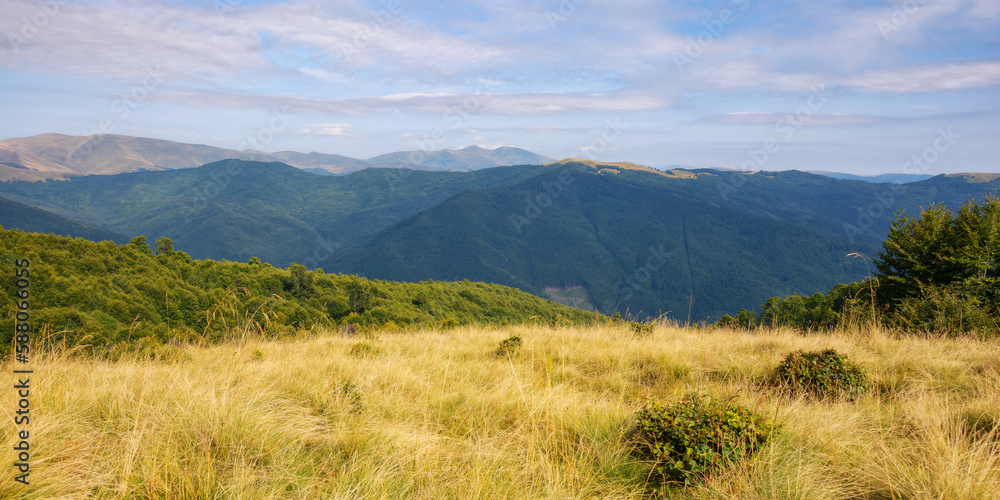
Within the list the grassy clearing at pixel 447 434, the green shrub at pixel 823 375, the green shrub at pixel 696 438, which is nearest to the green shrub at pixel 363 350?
the grassy clearing at pixel 447 434

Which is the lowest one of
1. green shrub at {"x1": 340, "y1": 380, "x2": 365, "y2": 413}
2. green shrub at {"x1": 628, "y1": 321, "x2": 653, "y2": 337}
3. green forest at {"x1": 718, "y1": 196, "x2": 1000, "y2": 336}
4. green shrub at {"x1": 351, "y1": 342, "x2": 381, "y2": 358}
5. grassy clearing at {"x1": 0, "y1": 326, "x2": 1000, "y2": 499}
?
green shrub at {"x1": 351, "y1": 342, "x2": 381, "y2": 358}

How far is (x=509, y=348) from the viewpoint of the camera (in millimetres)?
6691

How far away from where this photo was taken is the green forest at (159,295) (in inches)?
590

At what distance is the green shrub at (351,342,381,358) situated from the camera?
21.7 ft

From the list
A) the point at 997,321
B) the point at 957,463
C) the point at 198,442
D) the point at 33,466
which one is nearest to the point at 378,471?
the point at 198,442

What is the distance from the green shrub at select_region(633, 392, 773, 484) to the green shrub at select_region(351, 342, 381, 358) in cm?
459

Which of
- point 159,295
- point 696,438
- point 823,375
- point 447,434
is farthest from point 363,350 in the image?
point 159,295

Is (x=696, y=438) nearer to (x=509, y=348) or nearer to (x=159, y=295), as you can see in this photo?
(x=509, y=348)

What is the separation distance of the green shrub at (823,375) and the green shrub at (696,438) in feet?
6.37

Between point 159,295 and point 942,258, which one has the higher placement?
point 942,258

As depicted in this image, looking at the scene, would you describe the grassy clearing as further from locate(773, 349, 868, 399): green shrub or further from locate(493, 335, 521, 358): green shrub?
locate(493, 335, 521, 358): green shrub

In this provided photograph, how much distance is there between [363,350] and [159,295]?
40.8m

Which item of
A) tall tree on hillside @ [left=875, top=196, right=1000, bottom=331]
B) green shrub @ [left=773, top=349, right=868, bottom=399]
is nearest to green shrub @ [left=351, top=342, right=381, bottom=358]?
green shrub @ [left=773, top=349, right=868, bottom=399]

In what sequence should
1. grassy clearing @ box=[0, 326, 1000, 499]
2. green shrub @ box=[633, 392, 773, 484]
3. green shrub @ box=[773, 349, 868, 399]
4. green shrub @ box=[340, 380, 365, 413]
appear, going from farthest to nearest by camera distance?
green shrub @ box=[773, 349, 868, 399]
green shrub @ box=[340, 380, 365, 413]
green shrub @ box=[633, 392, 773, 484]
grassy clearing @ box=[0, 326, 1000, 499]
